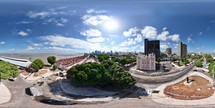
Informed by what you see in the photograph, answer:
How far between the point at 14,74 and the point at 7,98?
3379 mm

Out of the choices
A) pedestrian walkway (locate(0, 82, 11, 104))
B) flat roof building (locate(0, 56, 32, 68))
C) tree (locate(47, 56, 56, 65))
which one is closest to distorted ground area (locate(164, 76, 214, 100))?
pedestrian walkway (locate(0, 82, 11, 104))

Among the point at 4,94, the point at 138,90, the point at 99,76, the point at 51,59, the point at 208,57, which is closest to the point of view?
the point at 4,94

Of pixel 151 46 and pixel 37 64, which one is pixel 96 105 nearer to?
pixel 37 64

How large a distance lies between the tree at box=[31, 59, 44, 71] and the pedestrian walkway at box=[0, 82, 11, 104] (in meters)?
5.18

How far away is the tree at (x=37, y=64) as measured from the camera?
2462cm

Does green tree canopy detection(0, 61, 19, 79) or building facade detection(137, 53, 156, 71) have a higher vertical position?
building facade detection(137, 53, 156, 71)

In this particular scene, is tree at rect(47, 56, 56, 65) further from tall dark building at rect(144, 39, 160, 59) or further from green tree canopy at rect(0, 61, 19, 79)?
tall dark building at rect(144, 39, 160, 59)

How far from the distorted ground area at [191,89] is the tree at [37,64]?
1098 centimetres

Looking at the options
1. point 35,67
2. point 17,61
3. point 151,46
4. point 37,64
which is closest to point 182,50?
point 151,46

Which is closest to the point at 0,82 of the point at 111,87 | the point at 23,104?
the point at 23,104

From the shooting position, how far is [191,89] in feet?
61.4

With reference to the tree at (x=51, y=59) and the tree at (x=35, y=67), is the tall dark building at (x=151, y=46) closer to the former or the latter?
the tree at (x=51, y=59)

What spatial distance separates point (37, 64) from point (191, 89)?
41.4 ft

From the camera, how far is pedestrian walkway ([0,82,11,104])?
16422 millimetres
